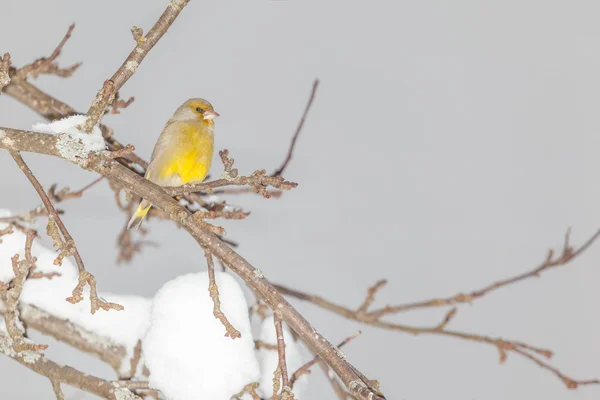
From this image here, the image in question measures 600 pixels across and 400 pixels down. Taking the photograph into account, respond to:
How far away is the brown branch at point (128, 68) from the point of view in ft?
6.48

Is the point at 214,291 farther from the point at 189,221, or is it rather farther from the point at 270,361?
the point at 270,361

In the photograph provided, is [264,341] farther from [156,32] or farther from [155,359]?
[156,32]

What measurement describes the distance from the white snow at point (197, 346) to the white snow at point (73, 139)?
0.80m

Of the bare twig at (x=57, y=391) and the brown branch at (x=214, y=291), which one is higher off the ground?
the brown branch at (x=214, y=291)

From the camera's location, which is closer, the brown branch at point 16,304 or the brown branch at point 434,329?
the brown branch at point 16,304

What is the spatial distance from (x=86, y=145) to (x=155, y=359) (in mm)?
963

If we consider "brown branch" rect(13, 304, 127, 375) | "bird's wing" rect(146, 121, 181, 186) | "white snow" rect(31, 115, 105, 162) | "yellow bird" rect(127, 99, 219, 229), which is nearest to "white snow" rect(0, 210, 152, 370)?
"brown branch" rect(13, 304, 127, 375)

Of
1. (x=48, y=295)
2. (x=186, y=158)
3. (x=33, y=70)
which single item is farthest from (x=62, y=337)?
(x=33, y=70)

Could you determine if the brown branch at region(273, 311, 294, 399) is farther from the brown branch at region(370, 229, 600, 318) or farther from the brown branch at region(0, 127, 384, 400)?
the brown branch at region(370, 229, 600, 318)

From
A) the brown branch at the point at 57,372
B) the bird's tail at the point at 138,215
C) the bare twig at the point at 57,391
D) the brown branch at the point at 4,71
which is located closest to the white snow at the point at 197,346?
the brown branch at the point at 57,372

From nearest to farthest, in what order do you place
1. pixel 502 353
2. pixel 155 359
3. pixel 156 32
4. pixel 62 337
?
pixel 156 32
pixel 155 359
pixel 502 353
pixel 62 337

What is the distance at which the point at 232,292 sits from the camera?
2514 millimetres

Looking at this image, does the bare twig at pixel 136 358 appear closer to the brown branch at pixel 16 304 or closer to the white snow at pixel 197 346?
the white snow at pixel 197 346

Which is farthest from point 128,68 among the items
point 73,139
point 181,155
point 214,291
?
point 181,155
